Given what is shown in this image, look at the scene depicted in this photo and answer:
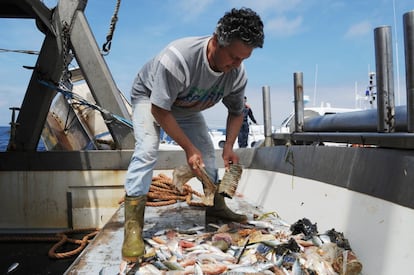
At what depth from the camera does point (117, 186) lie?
4.81 m

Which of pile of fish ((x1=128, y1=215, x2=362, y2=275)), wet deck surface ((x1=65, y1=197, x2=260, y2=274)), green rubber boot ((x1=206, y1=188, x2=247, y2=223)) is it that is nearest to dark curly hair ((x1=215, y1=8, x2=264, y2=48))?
pile of fish ((x1=128, y1=215, x2=362, y2=275))

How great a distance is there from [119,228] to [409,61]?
2.68 metres

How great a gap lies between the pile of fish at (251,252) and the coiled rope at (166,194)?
1090 mm

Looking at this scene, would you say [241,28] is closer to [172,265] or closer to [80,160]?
[172,265]

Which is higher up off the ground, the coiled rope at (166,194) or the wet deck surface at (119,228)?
the coiled rope at (166,194)

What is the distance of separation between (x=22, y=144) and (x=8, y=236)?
1284 millimetres

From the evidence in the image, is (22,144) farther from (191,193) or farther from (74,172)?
(191,193)

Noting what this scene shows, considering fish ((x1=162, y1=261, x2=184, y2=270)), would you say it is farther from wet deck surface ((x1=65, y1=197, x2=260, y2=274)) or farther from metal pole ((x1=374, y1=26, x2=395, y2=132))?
metal pole ((x1=374, y1=26, x2=395, y2=132))

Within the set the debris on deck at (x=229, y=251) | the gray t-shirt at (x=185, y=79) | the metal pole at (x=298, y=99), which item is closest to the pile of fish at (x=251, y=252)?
the debris on deck at (x=229, y=251)

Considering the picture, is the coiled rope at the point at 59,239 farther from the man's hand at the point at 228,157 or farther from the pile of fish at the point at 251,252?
the man's hand at the point at 228,157

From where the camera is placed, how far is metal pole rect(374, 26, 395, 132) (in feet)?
8.04

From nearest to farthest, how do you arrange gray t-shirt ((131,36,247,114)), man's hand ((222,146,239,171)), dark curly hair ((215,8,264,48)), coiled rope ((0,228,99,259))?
dark curly hair ((215,8,264,48)) → gray t-shirt ((131,36,247,114)) → man's hand ((222,146,239,171)) → coiled rope ((0,228,99,259))

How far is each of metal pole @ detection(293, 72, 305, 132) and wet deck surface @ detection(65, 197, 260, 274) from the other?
1207 mm

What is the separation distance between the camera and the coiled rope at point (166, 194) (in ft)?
13.6
